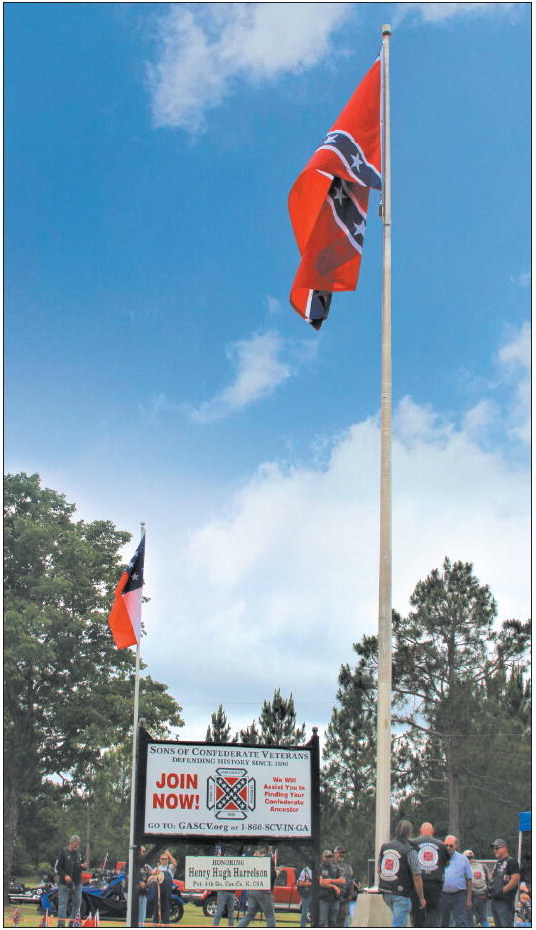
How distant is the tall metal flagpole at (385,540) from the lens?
12391mm

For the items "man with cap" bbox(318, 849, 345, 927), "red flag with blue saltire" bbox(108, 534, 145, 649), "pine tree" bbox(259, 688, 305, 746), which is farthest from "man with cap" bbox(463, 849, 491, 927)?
"pine tree" bbox(259, 688, 305, 746)

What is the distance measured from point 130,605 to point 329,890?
24.0 ft

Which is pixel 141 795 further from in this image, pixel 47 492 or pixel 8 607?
pixel 47 492

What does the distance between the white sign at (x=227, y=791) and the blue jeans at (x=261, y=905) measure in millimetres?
877

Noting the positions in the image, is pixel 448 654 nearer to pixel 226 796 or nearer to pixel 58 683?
pixel 58 683

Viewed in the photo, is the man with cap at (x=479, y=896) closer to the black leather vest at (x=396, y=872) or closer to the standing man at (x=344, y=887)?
the standing man at (x=344, y=887)

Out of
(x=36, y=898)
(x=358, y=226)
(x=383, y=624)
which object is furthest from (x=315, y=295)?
(x=36, y=898)

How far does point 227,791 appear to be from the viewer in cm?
1587

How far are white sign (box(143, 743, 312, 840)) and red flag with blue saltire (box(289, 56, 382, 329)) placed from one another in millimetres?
6884

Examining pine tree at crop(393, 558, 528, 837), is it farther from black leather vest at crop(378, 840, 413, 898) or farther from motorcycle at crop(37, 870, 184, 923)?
black leather vest at crop(378, 840, 413, 898)

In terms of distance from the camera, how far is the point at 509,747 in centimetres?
4538

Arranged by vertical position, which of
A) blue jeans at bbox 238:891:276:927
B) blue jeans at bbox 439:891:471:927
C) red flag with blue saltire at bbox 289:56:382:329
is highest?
red flag with blue saltire at bbox 289:56:382:329

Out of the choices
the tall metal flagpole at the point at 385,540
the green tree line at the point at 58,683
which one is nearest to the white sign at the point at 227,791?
the tall metal flagpole at the point at 385,540

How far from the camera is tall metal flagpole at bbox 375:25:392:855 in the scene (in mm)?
12391
